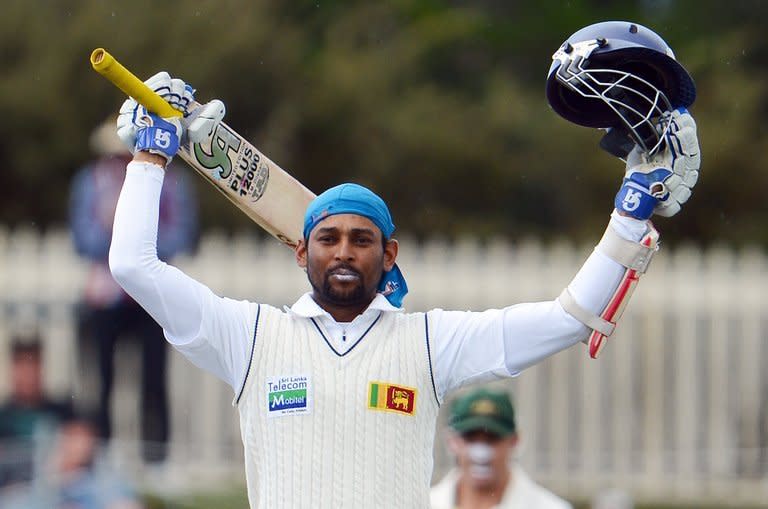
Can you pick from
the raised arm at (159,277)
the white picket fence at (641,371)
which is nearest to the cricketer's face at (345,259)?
the raised arm at (159,277)

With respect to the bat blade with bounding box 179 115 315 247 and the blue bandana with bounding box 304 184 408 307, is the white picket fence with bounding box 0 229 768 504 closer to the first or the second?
the bat blade with bounding box 179 115 315 247

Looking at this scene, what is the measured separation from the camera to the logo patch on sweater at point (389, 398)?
4.27 meters

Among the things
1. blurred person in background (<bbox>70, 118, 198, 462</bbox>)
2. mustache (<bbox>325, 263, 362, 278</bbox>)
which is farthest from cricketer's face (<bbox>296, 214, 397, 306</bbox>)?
blurred person in background (<bbox>70, 118, 198, 462</bbox>)

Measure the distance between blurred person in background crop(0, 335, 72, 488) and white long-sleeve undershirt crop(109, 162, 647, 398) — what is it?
4.10 m

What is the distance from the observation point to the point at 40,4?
1603cm

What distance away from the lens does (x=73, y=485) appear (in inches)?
314

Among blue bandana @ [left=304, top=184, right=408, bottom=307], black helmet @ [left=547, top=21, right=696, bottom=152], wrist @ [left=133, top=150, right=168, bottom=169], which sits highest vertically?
black helmet @ [left=547, top=21, right=696, bottom=152]

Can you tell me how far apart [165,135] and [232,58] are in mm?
11559

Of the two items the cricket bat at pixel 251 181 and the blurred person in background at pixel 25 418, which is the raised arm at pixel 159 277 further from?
the blurred person in background at pixel 25 418

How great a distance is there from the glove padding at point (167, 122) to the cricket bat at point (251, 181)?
0.15 meters

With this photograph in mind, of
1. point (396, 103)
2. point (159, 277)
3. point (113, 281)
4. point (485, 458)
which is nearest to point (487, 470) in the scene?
point (485, 458)

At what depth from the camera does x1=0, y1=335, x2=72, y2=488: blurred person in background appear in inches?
328

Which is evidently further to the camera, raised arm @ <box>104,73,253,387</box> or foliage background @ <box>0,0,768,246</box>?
foliage background @ <box>0,0,768,246</box>

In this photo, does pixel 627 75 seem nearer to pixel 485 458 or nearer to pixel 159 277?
pixel 159 277
